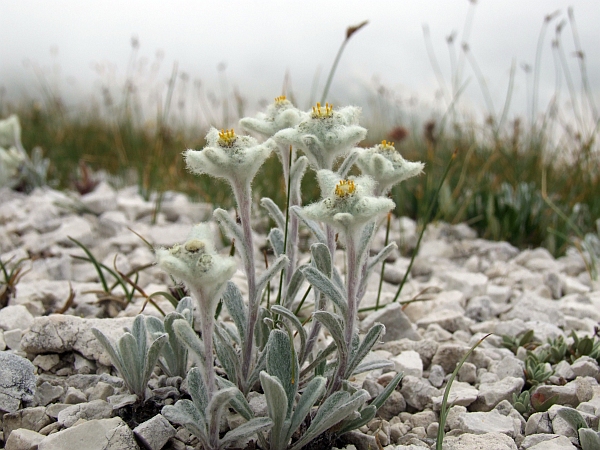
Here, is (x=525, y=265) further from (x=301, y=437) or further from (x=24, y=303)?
(x=24, y=303)

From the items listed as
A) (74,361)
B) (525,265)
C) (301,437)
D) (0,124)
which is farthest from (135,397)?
(0,124)

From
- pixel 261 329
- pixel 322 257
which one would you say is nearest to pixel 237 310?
pixel 261 329

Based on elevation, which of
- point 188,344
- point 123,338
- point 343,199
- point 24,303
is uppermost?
point 343,199

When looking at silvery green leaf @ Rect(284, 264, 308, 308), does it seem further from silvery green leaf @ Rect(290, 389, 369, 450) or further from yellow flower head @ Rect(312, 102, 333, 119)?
yellow flower head @ Rect(312, 102, 333, 119)

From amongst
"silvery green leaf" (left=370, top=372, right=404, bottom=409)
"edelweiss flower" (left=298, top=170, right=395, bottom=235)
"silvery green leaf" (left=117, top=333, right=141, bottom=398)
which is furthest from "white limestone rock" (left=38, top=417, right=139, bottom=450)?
"edelweiss flower" (left=298, top=170, right=395, bottom=235)

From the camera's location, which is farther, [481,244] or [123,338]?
[481,244]

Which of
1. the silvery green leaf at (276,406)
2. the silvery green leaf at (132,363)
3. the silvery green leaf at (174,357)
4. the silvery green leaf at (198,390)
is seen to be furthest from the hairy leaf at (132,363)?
the silvery green leaf at (276,406)
